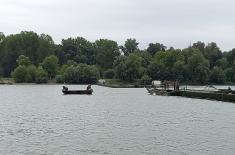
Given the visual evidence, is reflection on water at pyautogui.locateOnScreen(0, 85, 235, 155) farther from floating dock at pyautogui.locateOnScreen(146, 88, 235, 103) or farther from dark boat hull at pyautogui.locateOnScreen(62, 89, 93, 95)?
dark boat hull at pyautogui.locateOnScreen(62, 89, 93, 95)

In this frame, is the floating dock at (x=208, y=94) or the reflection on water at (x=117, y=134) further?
the floating dock at (x=208, y=94)

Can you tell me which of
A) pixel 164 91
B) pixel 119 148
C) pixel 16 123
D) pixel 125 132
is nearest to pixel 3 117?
pixel 16 123

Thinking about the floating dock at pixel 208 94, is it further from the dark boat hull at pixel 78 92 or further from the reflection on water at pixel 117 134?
the reflection on water at pixel 117 134

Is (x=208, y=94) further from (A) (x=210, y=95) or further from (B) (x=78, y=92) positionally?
(B) (x=78, y=92)

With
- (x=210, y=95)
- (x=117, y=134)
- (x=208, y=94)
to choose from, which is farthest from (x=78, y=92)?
(x=117, y=134)

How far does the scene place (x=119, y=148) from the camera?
4109cm

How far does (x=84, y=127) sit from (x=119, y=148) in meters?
15.0

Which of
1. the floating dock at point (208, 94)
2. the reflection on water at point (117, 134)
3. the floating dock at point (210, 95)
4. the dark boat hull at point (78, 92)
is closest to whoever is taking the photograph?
the reflection on water at point (117, 134)

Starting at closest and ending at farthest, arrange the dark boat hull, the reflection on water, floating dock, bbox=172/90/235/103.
Answer: the reflection on water, floating dock, bbox=172/90/235/103, the dark boat hull

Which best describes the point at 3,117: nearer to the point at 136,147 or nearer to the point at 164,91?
the point at 136,147

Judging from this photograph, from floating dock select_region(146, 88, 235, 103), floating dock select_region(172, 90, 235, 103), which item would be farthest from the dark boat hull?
→ floating dock select_region(172, 90, 235, 103)

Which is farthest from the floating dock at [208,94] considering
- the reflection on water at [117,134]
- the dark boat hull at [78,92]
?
the reflection on water at [117,134]

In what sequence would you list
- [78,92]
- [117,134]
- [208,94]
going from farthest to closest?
[78,92] < [208,94] < [117,134]

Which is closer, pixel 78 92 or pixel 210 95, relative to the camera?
pixel 210 95
